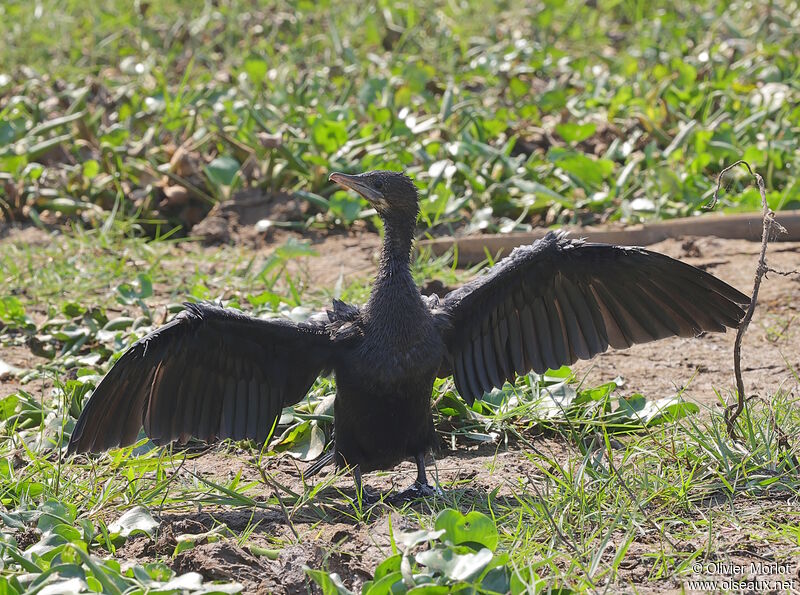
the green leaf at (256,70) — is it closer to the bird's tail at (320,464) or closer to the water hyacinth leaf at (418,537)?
the bird's tail at (320,464)

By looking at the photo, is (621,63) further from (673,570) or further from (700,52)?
(673,570)

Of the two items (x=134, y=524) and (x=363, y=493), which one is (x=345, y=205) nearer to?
(x=363, y=493)

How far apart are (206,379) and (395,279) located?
2.58 ft

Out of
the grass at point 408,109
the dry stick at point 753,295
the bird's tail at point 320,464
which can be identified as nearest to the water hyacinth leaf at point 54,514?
the bird's tail at point 320,464

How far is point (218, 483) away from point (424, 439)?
30.1 inches

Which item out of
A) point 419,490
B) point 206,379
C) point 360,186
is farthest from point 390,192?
point 419,490

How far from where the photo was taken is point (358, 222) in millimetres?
6781

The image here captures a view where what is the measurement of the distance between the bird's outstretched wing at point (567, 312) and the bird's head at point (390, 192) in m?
0.38

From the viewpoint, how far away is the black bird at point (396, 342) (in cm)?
397

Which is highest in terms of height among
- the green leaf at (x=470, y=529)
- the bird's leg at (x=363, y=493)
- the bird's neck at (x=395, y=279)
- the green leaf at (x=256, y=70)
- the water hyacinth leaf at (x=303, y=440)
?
the green leaf at (x=256, y=70)

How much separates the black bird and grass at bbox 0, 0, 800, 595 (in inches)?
7.8

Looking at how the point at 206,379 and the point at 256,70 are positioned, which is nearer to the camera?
the point at 206,379

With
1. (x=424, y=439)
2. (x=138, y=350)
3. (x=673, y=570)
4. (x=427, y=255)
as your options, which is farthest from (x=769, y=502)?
(x=427, y=255)

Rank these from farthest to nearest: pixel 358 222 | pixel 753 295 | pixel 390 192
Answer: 1. pixel 358 222
2. pixel 390 192
3. pixel 753 295
